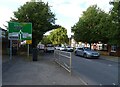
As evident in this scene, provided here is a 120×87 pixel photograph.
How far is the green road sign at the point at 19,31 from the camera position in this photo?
3494 centimetres

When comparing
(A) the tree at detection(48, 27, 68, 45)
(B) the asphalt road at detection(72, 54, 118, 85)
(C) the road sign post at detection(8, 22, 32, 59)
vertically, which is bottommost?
(B) the asphalt road at detection(72, 54, 118, 85)

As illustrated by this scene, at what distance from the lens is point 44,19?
47.1m

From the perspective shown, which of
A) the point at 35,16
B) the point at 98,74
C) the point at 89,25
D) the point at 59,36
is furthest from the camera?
the point at 59,36

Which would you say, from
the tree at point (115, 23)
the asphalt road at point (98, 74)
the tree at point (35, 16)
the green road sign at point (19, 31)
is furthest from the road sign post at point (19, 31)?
the asphalt road at point (98, 74)

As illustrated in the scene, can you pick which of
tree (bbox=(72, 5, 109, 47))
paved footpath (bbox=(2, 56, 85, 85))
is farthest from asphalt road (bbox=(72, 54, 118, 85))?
tree (bbox=(72, 5, 109, 47))

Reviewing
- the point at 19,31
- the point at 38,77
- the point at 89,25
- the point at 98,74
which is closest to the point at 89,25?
the point at 89,25

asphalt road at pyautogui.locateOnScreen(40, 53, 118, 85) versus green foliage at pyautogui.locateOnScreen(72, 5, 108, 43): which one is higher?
green foliage at pyautogui.locateOnScreen(72, 5, 108, 43)

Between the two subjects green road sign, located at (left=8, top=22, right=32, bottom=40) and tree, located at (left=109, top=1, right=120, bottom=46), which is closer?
green road sign, located at (left=8, top=22, right=32, bottom=40)

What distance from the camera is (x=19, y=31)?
119ft

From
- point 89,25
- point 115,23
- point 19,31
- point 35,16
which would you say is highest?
point 35,16

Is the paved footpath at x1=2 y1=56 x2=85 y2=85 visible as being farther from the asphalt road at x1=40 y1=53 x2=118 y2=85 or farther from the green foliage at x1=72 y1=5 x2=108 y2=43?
the green foliage at x1=72 y1=5 x2=108 y2=43

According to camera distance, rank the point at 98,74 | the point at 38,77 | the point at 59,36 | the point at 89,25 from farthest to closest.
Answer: the point at 59,36 → the point at 89,25 → the point at 98,74 → the point at 38,77

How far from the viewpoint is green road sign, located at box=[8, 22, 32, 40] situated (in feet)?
115

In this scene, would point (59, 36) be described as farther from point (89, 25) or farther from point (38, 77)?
point (38, 77)
